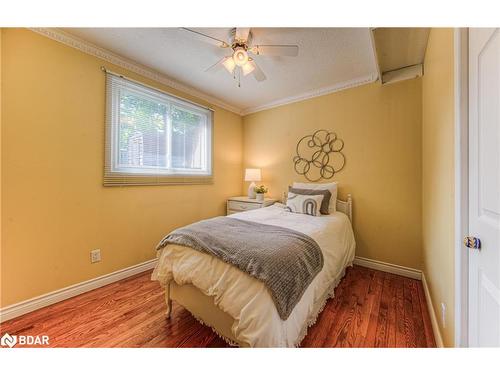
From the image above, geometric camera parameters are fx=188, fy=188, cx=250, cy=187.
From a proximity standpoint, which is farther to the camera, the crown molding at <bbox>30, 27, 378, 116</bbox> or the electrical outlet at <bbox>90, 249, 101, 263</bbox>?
the electrical outlet at <bbox>90, 249, 101, 263</bbox>

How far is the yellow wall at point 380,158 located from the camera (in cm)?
214

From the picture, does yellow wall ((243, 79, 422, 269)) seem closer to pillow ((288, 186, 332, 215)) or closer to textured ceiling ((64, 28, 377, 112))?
textured ceiling ((64, 28, 377, 112))

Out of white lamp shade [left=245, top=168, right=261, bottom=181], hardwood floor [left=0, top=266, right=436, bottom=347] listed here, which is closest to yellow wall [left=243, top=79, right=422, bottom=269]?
hardwood floor [left=0, top=266, right=436, bottom=347]

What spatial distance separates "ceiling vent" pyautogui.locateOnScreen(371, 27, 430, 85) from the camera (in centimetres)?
167

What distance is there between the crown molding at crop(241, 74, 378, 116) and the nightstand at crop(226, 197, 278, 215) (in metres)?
1.65

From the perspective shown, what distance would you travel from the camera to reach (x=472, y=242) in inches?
30.5

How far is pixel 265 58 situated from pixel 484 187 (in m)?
2.06

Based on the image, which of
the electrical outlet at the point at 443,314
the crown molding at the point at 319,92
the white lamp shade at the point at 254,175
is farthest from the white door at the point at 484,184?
the white lamp shade at the point at 254,175

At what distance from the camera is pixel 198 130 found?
2.96 m

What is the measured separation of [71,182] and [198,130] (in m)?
1.70

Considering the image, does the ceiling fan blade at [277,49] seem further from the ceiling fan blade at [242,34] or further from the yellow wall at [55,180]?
the yellow wall at [55,180]

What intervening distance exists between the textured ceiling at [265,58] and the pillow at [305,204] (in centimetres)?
154

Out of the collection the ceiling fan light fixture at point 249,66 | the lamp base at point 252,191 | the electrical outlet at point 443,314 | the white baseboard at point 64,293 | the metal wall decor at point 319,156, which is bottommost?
the white baseboard at point 64,293
